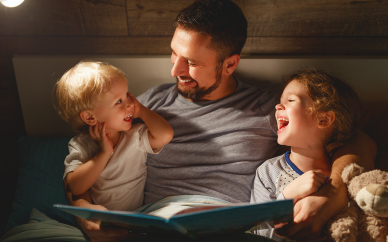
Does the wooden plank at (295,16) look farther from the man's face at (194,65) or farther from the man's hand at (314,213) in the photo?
the man's hand at (314,213)

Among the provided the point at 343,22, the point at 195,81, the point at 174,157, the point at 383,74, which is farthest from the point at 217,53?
the point at 383,74

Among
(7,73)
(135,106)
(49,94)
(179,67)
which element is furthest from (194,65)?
(7,73)

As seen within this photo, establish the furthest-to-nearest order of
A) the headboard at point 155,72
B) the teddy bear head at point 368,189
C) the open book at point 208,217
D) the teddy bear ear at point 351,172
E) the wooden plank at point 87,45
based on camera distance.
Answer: the wooden plank at point 87,45 < the headboard at point 155,72 < the teddy bear ear at point 351,172 < the teddy bear head at point 368,189 < the open book at point 208,217

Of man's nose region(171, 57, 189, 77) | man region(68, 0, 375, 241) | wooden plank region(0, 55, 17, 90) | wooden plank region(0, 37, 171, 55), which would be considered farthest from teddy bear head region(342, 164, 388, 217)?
wooden plank region(0, 55, 17, 90)

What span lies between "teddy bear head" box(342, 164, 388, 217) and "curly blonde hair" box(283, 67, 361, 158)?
21 cm

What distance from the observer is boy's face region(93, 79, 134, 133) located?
3.39ft

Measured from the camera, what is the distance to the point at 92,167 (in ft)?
3.40

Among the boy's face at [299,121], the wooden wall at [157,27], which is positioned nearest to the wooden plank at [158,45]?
the wooden wall at [157,27]

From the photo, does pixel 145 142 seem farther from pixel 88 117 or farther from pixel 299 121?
pixel 299 121

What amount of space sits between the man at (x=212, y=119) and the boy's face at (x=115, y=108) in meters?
0.24

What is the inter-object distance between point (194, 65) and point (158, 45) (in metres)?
0.42

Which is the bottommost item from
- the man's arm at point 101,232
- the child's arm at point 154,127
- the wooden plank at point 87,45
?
the man's arm at point 101,232

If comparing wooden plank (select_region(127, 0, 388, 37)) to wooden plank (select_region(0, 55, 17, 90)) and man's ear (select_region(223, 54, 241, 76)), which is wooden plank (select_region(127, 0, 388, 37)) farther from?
wooden plank (select_region(0, 55, 17, 90))

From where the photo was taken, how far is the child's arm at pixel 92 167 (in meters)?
1.03
